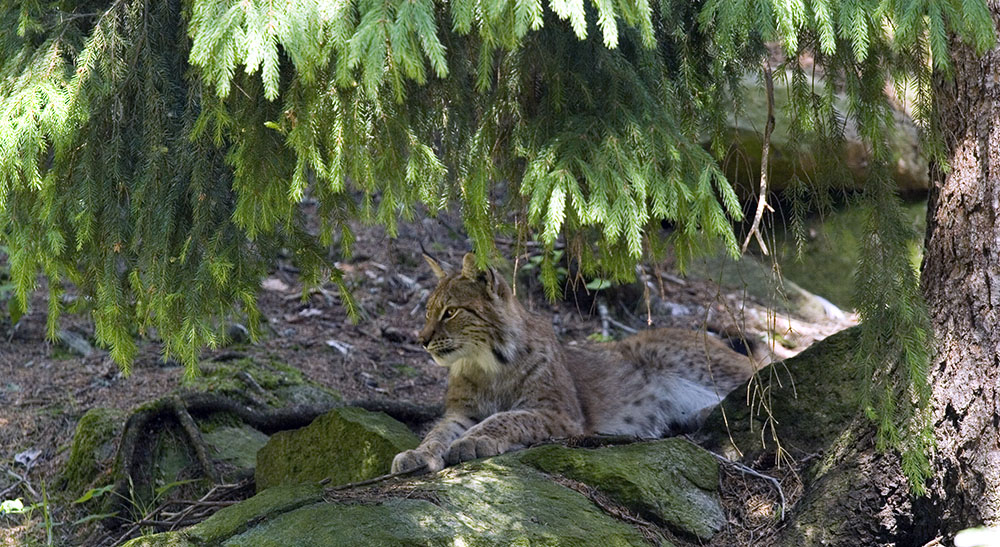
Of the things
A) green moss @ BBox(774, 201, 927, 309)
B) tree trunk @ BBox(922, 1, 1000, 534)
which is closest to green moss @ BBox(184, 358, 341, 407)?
tree trunk @ BBox(922, 1, 1000, 534)

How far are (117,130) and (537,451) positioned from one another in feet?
7.09

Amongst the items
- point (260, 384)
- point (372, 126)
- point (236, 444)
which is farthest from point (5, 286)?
point (372, 126)

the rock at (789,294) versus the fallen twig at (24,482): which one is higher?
the rock at (789,294)

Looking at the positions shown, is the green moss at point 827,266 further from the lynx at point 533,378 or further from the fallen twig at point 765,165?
the fallen twig at point 765,165

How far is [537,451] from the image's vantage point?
4.11 metres

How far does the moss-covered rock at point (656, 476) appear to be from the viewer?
3.81 m

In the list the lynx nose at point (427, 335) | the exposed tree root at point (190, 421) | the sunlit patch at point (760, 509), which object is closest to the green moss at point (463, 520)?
the sunlit patch at point (760, 509)

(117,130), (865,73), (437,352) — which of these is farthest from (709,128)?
(117,130)

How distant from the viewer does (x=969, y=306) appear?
334 centimetres

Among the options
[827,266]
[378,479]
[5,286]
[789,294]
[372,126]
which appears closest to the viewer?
[372,126]

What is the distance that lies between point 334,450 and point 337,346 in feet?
9.65

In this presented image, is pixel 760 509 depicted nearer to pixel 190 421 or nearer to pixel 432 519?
pixel 432 519

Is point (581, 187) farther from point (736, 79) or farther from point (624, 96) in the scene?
point (736, 79)

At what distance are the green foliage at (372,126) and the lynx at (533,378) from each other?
1144mm
